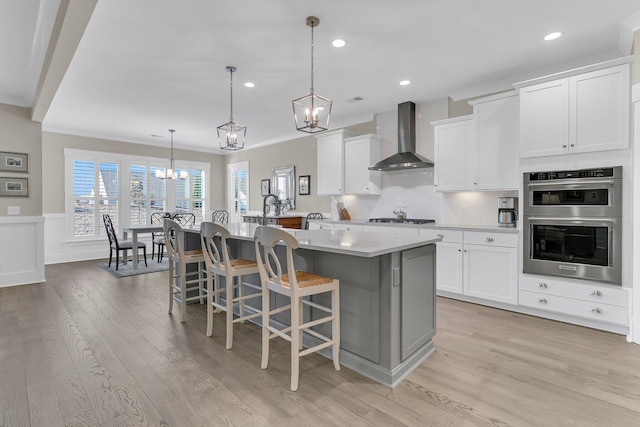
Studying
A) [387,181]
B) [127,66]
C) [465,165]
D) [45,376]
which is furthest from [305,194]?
[45,376]

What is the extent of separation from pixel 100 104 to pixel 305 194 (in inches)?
148

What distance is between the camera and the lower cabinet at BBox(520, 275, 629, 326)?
9.52 feet

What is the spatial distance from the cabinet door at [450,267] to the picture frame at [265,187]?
4632 mm

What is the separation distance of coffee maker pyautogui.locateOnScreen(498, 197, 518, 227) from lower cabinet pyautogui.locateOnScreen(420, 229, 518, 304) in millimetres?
463

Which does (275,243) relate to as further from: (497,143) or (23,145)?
(23,145)

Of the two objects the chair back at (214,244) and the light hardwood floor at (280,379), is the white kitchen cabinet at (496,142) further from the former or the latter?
the chair back at (214,244)

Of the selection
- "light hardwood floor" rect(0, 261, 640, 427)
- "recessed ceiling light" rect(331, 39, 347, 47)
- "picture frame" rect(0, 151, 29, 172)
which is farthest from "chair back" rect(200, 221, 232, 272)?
"picture frame" rect(0, 151, 29, 172)

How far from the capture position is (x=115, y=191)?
7207 mm

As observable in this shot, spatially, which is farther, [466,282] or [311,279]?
[466,282]

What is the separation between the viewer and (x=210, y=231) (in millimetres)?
2787

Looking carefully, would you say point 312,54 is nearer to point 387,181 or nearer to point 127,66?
point 127,66

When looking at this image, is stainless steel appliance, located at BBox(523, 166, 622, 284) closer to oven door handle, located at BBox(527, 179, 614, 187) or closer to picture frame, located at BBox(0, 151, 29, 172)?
oven door handle, located at BBox(527, 179, 614, 187)

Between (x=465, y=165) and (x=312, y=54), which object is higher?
(x=312, y=54)

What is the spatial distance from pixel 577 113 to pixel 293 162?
4.99 m
